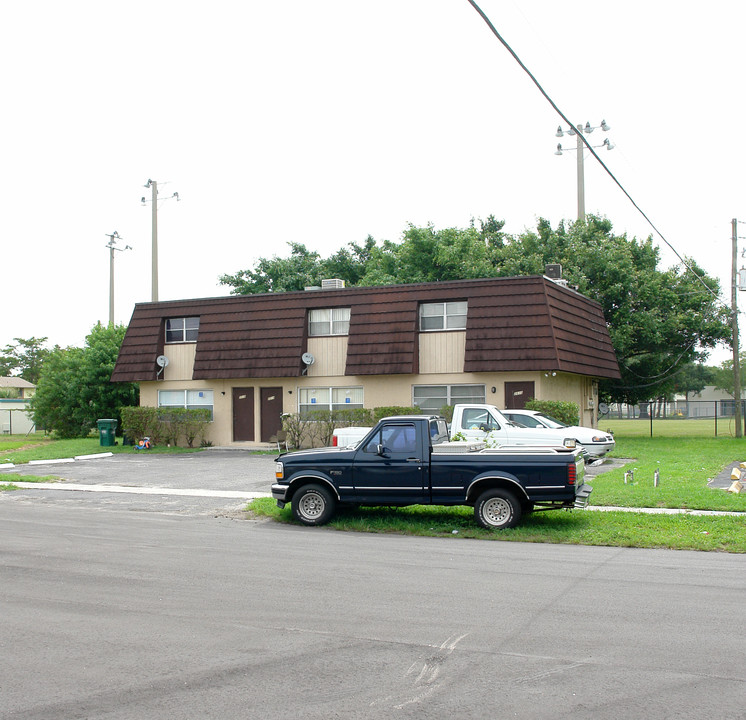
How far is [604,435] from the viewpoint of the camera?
76.6ft

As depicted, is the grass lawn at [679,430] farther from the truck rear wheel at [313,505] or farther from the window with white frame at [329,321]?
the truck rear wheel at [313,505]

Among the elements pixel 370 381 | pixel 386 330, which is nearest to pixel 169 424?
pixel 370 381

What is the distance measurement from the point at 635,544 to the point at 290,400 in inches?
801

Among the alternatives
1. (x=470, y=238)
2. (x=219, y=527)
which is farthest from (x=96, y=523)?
(x=470, y=238)

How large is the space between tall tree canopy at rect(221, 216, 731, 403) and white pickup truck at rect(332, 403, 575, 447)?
16340 mm

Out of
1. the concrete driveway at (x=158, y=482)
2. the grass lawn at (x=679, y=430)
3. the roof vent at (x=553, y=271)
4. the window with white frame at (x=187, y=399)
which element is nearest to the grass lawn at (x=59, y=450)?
the concrete driveway at (x=158, y=482)

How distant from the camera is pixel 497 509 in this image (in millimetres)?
12641

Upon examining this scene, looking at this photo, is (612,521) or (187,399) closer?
(612,521)

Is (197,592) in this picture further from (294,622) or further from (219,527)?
(219,527)

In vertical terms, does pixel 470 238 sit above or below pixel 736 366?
above

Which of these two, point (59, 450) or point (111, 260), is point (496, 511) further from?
point (111, 260)

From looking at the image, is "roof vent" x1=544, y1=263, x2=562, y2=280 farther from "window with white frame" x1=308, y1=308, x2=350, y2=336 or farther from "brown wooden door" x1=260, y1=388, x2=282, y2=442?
"brown wooden door" x1=260, y1=388, x2=282, y2=442

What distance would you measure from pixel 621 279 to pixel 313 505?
26.9 metres

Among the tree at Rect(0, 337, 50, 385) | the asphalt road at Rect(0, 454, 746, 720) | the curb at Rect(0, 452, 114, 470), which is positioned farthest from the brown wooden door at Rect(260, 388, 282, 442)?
the tree at Rect(0, 337, 50, 385)
